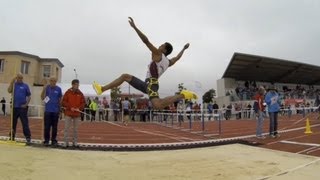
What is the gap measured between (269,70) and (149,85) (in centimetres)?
3722

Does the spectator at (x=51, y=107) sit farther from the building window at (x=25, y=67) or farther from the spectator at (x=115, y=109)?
the building window at (x=25, y=67)

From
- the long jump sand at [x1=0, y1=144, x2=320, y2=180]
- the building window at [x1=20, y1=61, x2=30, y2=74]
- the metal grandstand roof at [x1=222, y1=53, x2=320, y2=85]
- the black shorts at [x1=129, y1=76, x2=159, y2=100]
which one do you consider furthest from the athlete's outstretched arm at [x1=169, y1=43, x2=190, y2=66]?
the building window at [x1=20, y1=61, x2=30, y2=74]

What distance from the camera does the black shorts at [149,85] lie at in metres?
7.05

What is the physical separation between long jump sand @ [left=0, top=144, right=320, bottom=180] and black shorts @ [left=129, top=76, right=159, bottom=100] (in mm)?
1307

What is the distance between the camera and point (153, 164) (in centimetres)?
709

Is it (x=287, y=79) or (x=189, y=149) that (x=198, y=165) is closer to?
(x=189, y=149)

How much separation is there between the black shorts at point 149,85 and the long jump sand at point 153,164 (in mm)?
1307

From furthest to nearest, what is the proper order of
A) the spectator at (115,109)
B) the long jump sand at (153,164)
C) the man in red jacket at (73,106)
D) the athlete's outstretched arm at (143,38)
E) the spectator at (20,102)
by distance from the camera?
the spectator at (115,109), the spectator at (20,102), the man in red jacket at (73,106), the athlete's outstretched arm at (143,38), the long jump sand at (153,164)

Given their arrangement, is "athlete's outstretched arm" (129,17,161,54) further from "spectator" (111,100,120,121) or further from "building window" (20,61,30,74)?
"building window" (20,61,30,74)

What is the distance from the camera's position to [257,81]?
43.4 m

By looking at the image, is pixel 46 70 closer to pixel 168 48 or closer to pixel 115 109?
pixel 115 109

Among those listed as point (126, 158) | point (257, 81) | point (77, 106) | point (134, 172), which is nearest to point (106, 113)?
point (77, 106)

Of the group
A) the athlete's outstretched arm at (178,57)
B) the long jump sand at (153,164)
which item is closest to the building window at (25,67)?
the long jump sand at (153,164)

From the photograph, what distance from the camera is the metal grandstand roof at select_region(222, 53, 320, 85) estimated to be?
39.0 meters
